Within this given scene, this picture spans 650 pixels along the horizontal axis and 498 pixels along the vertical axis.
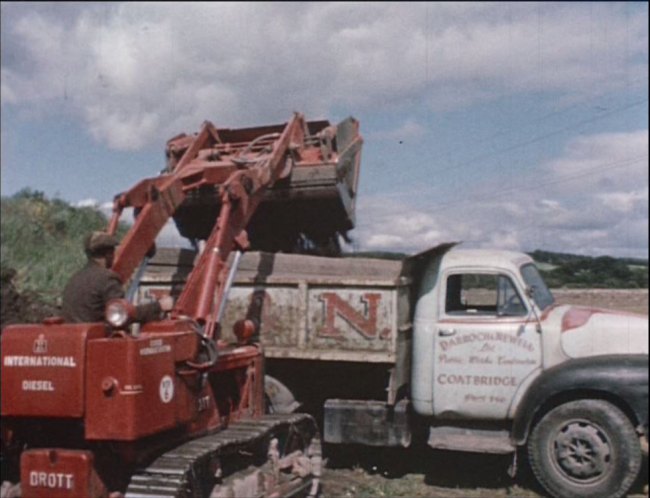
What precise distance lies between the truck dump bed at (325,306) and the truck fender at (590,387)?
141cm

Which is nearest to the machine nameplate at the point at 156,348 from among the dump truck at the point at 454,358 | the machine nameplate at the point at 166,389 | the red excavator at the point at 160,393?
the red excavator at the point at 160,393

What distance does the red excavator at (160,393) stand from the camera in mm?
5062

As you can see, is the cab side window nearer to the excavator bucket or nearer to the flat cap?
the excavator bucket

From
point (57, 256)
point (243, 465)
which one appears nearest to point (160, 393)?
point (243, 465)

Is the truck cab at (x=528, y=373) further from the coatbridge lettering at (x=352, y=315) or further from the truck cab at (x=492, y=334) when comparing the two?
the coatbridge lettering at (x=352, y=315)

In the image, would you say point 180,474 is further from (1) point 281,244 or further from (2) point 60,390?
(1) point 281,244

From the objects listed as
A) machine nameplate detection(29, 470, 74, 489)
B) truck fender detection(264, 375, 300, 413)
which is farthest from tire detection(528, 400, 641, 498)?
machine nameplate detection(29, 470, 74, 489)

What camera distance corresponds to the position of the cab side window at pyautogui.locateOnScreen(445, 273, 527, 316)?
805 centimetres

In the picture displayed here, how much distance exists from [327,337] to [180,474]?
11.0ft

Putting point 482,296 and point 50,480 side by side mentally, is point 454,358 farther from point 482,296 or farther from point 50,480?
point 50,480

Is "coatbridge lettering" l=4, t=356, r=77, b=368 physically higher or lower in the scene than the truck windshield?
lower

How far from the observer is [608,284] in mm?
7234

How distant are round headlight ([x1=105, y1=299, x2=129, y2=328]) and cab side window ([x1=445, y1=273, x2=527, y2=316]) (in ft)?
13.0

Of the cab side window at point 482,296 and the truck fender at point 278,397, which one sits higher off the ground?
the cab side window at point 482,296
